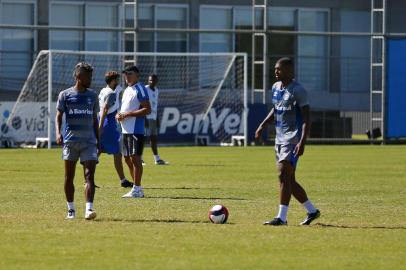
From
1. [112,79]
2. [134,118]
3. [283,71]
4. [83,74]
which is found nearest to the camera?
[283,71]

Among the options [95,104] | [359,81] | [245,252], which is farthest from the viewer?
[359,81]

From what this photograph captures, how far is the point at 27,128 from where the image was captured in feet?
123

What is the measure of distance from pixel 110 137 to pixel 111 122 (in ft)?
1.08

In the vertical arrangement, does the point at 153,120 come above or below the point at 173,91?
below

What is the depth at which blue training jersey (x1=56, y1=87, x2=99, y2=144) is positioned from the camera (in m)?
15.5

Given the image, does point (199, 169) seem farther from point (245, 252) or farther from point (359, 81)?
point (359, 81)

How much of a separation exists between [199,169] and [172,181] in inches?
159

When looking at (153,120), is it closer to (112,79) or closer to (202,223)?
(112,79)

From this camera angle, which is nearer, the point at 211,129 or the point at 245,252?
the point at 245,252

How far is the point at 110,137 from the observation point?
2183 centimetres

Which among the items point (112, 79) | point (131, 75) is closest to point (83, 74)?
point (131, 75)

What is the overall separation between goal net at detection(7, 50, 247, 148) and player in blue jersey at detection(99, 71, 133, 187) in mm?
15063

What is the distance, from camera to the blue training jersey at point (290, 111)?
14.7 m

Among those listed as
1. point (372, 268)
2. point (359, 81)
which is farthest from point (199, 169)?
point (359, 81)
